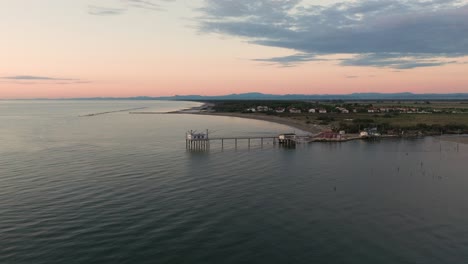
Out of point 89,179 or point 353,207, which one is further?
point 89,179

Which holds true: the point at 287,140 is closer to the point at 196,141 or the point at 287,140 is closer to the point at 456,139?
the point at 196,141

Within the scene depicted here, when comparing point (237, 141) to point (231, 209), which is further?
point (237, 141)

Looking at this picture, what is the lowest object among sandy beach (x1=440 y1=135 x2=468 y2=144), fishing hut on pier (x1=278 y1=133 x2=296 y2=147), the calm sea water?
the calm sea water

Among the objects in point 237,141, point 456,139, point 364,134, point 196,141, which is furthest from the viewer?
point 364,134

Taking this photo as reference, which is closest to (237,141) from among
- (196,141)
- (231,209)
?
(196,141)

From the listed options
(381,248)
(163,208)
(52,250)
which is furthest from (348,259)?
(52,250)

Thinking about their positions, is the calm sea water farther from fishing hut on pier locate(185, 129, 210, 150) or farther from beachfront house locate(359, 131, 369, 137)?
beachfront house locate(359, 131, 369, 137)

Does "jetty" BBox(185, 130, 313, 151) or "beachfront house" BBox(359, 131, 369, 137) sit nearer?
"jetty" BBox(185, 130, 313, 151)

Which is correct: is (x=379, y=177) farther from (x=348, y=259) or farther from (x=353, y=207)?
(x=348, y=259)

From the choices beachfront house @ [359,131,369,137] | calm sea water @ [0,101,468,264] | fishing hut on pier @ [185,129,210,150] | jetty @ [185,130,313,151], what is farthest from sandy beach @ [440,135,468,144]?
fishing hut on pier @ [185,129,210,150]
